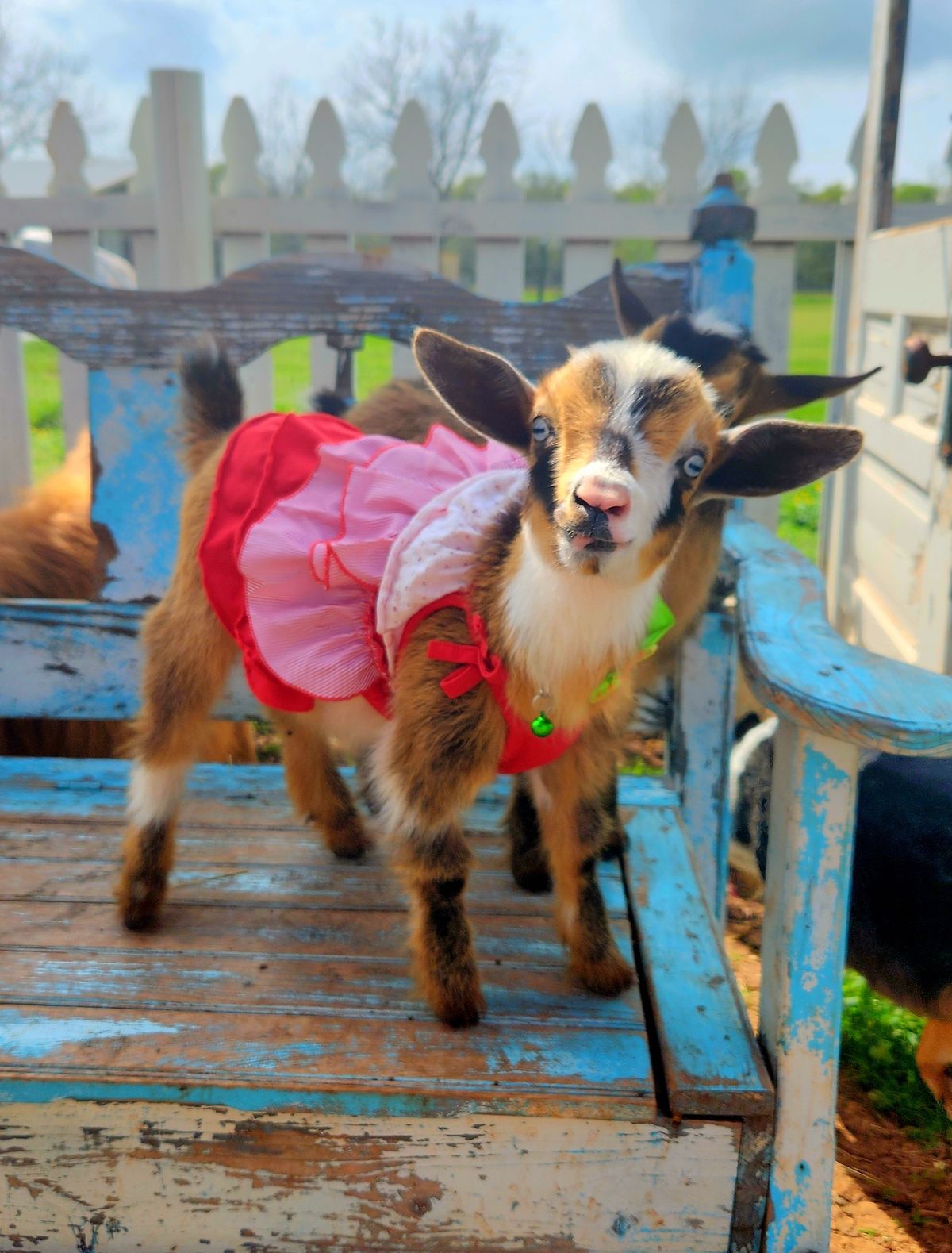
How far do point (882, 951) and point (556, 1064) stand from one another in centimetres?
74

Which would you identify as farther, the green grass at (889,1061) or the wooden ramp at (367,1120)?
the green grass at (889,1061)

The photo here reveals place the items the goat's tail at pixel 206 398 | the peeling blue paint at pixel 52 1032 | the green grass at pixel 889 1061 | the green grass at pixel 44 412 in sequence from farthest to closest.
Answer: the green grass at pixel 44 412, the green grass at pixel 889 1061, the goat's tail at pixel 206 398, the peeling blue paint at pixel 52 1032

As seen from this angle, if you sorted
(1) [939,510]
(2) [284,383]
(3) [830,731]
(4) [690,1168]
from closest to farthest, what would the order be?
(3) [830,731] → (4) [690,1168] → (1) [939,510] → (2) [284,383]

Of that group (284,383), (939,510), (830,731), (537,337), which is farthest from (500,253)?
(830,731)

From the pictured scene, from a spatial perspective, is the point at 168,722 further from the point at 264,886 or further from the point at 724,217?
the point at 724,217

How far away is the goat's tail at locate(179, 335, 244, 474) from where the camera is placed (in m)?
1.73

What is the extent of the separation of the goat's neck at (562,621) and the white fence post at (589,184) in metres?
2.13

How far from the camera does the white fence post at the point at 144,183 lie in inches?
128

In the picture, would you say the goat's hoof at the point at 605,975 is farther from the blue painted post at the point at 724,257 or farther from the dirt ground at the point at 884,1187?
the blue painted post at the point at 724,257

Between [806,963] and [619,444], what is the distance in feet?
1.98

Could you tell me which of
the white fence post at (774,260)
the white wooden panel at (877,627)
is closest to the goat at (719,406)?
the white wooden panel at (877,627)

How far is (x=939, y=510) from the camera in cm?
234

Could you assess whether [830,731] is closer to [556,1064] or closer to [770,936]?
[770,936]

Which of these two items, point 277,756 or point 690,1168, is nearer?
point 690,1168
